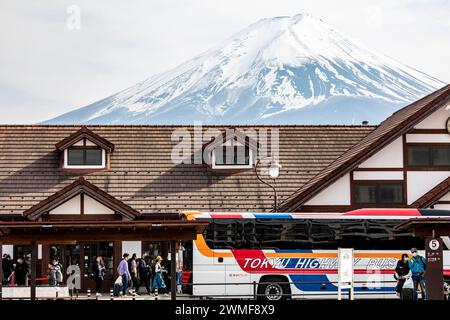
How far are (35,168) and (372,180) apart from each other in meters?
15.0

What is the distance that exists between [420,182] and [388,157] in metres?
1.78

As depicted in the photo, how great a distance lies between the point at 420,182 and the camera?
135 ft

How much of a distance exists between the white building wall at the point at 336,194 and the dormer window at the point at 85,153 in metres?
10.00

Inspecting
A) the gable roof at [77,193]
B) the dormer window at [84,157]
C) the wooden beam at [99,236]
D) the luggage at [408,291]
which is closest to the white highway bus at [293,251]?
the luggage at [408,291]

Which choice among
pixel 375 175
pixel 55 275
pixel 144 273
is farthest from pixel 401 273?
pixel 55 275

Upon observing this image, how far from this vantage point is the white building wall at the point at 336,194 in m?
40.1

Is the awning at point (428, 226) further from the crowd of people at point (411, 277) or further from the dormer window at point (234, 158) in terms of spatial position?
the dormer window at point (234, 158)

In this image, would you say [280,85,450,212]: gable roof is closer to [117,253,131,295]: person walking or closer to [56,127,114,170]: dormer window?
[117,253,131,295]: person walking

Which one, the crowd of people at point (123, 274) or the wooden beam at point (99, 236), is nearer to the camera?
the wooden beam at point (99, 236)

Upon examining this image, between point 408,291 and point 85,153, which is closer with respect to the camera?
point 408,291

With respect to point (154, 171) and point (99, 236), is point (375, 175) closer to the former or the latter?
point (154, 171)

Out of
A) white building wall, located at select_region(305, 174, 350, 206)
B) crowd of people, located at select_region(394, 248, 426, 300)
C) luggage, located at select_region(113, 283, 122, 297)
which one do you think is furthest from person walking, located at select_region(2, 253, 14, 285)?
crowd of people, located at select_region(394, 248, 426, 300)

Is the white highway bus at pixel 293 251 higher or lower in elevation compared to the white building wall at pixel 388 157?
lower
